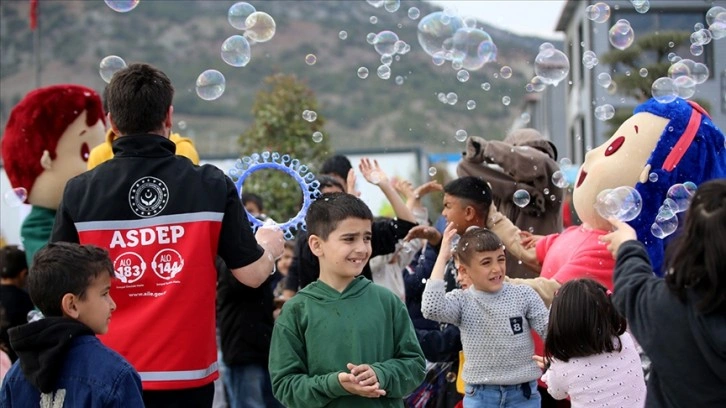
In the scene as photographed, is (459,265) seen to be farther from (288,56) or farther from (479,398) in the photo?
(288,56)

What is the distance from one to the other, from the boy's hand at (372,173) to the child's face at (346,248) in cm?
114

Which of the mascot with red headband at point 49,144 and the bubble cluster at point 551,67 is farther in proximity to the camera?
the mascot with red headband at point 49,144

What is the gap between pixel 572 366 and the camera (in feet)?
11.5

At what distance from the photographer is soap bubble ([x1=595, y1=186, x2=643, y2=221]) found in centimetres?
367

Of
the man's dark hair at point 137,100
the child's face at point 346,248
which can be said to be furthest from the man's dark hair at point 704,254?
the man's dark hair at point 137,100

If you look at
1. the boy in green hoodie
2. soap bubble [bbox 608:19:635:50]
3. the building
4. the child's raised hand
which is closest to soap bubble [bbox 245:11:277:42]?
soap bubble [bbox 608:19:635:50]

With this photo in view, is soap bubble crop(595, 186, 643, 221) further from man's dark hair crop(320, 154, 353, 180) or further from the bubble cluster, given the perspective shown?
man's dark hair crop(320, 154, 353, 180)

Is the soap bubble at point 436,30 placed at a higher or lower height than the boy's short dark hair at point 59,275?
higher

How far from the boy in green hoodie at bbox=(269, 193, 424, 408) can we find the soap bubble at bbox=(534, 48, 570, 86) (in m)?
1.93

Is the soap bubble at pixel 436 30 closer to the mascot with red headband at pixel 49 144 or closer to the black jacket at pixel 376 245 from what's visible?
the black jacket at pixel 376 245

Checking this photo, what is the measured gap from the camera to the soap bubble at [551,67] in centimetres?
497

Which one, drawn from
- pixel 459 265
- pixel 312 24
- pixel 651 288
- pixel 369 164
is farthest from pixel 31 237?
pixel 312 24

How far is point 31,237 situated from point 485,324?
111 inches

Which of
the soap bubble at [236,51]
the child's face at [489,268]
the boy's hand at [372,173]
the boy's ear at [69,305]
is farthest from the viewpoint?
the soap bubble at [236,51]
